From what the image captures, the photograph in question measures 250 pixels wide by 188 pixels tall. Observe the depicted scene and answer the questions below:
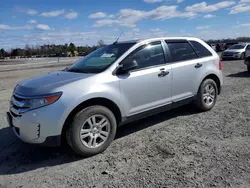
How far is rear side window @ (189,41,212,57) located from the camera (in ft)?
17.6

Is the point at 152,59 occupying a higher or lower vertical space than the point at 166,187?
higher

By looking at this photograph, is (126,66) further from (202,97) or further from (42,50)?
(42,50)

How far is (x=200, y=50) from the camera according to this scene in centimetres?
543

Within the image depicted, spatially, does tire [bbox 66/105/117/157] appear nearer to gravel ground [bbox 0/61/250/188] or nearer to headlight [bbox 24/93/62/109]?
gravel ground [bbox 0/61/250/188]

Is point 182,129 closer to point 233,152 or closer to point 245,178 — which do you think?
point 233,152

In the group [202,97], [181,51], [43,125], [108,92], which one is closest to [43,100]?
[43,125]

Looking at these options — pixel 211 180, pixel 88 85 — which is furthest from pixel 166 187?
pixel 88 85

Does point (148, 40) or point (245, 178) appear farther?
point (148, 40)

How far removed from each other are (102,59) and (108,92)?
93 centimetres

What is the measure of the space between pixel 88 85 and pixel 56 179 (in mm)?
1383

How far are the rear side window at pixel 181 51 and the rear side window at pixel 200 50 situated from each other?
144mm

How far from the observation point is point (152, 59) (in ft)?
14.7

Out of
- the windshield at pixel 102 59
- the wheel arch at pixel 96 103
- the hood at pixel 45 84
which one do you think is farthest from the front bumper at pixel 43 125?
the windshield at pixel 102 59

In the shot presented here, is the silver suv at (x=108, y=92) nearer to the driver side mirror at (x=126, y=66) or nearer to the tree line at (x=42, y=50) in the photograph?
the driver side mirror at (x=126, y=66)
